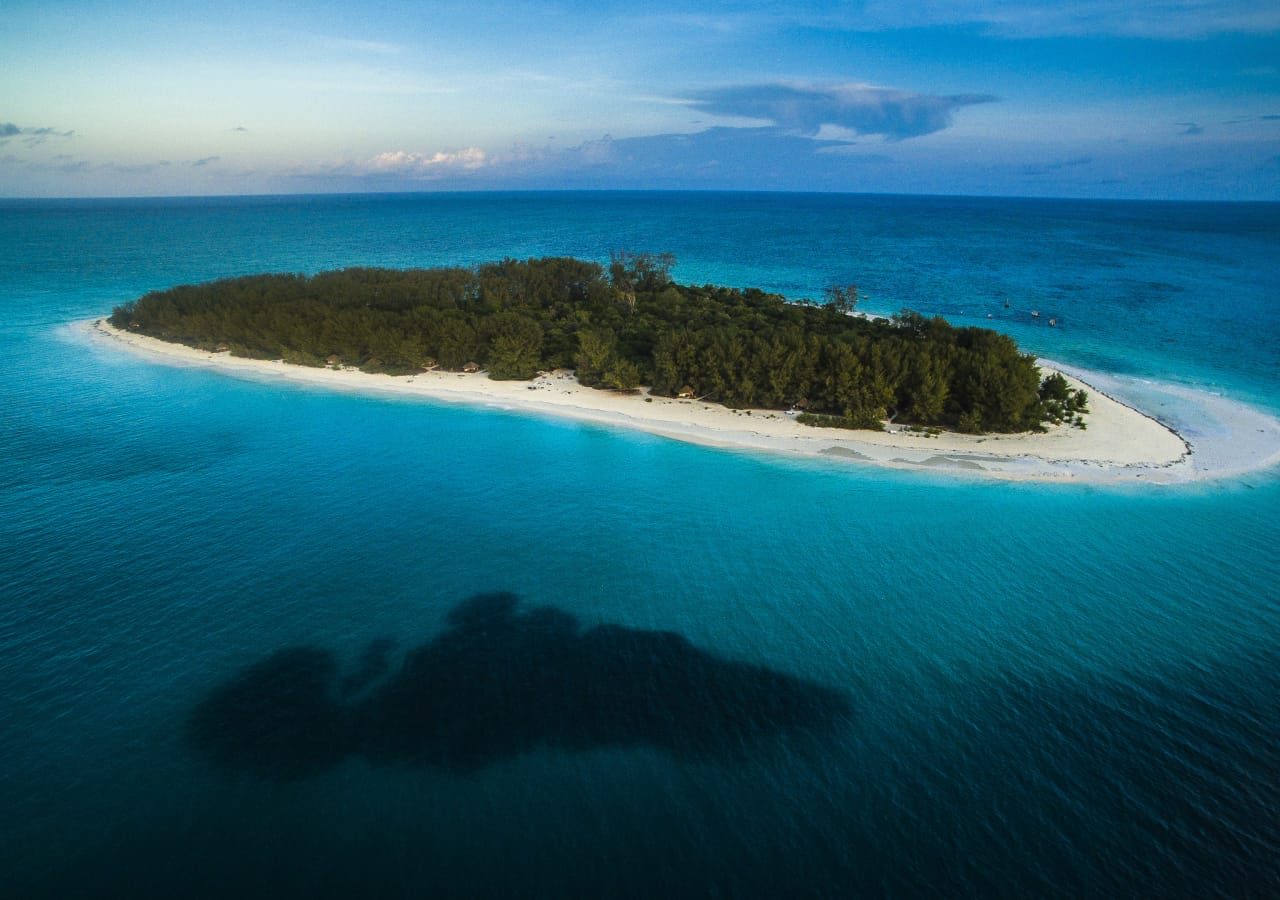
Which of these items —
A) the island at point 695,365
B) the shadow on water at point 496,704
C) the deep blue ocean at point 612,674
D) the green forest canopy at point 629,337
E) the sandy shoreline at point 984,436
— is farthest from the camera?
the green forest canopy at point 629,337

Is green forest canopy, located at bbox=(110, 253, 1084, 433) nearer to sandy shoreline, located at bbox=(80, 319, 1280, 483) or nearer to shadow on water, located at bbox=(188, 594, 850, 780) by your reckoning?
sandy shoreline, located at bbox=(80, 319, 1280, 483)

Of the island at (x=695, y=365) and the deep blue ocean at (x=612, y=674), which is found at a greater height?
the island at (x=695, y=365)

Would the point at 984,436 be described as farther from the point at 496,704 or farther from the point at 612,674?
the point at 496,704

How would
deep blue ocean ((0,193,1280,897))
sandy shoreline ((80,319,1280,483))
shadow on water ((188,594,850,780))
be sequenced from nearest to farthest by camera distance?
1. deep blue ocean ((0,193,1280,897))
2. shadow on water ((188,594,850,780))
3. sandy shoreline ((80,319,1280,483))

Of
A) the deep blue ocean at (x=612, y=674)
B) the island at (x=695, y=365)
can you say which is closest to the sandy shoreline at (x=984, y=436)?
the island at (x=695, y=365)

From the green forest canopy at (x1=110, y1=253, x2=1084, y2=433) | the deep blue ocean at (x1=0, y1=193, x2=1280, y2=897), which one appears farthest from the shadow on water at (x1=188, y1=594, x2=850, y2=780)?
the green forest canopy at (x1=110, y1=253, x2=1084, y2=433)

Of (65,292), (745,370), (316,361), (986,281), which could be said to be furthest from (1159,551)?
(65,292)

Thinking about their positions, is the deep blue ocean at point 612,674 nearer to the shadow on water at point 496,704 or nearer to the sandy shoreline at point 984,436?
the shadow on water at point 496,704

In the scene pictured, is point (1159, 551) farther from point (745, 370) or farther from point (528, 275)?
point (528, 275)
